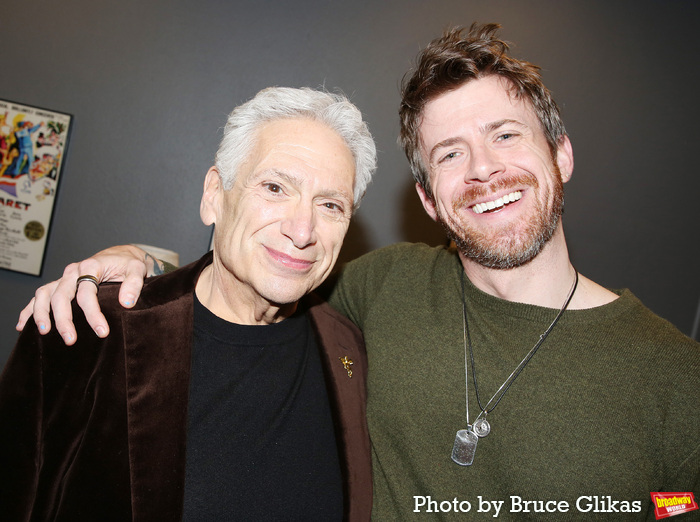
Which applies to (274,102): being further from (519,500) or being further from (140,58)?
(140,58)

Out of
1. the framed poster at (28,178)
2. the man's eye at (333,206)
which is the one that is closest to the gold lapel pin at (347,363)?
the man's eye at (333,206)

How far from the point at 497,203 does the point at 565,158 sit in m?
0.41

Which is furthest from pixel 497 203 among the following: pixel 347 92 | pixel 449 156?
pixel 347 92

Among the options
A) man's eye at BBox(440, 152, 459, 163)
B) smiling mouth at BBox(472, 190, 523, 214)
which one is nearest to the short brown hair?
man's eye at BBox(440, 152, 459, 163)

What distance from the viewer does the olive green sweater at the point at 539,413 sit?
3.79ft

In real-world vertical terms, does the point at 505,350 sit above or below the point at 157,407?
above

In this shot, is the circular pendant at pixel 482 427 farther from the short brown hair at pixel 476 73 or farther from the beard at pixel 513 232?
the short brown hair at pixel 476 73

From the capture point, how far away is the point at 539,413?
124 centimetres

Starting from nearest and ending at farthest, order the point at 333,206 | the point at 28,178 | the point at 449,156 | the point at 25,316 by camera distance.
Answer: the point at 25,316 < the point at 333,206 < the point at 449,156 < the point at 28,178

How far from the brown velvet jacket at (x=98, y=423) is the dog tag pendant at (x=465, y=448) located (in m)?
0.74

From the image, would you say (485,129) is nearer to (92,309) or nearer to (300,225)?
(300,225)

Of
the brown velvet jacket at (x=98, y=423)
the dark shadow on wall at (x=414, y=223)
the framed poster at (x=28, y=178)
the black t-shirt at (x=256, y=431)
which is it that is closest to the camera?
the brown velvet jacket at (x=98, y=423)

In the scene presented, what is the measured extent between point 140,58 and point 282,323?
1.93m

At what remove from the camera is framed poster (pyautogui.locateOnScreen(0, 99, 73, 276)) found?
241 centimetres
